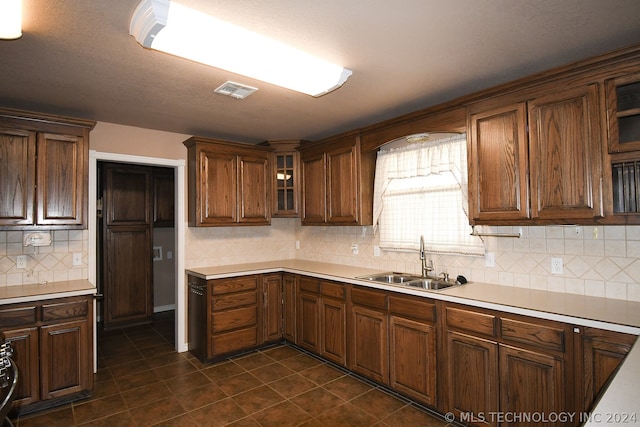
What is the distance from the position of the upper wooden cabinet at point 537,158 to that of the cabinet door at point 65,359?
10.8 feet

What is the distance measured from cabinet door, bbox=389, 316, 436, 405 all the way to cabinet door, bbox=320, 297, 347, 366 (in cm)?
58

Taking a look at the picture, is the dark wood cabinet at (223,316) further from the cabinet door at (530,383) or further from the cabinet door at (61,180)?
the cabinet door at (530,383)

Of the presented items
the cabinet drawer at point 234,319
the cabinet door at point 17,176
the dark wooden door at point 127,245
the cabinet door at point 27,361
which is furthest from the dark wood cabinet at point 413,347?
the dark wooden door at point 127,245

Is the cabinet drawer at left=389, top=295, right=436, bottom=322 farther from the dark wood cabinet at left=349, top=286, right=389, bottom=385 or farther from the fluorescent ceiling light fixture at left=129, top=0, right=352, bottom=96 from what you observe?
the fluorescent ceiling light fixture at left=129, top=0, right=352, bottom=96

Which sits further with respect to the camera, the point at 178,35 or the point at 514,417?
the point at 514,417

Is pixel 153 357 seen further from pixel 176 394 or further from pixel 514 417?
pixel 514 417

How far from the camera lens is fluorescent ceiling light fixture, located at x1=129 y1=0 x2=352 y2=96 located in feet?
5.78

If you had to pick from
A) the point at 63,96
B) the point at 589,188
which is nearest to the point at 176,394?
the point at 63,96

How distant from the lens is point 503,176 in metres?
2.57

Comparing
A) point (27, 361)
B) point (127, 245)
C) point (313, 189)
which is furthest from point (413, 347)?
point (127, 245)

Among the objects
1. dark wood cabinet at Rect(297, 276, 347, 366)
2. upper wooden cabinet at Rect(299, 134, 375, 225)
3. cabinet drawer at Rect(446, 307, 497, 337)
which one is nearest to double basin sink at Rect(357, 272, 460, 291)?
dark wood cabinet at Rect(297, 276, 347, 366)

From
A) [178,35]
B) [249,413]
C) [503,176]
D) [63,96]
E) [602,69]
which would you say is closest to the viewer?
[178,35]

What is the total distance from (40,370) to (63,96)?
7.12 ft

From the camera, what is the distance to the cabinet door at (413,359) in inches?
106
